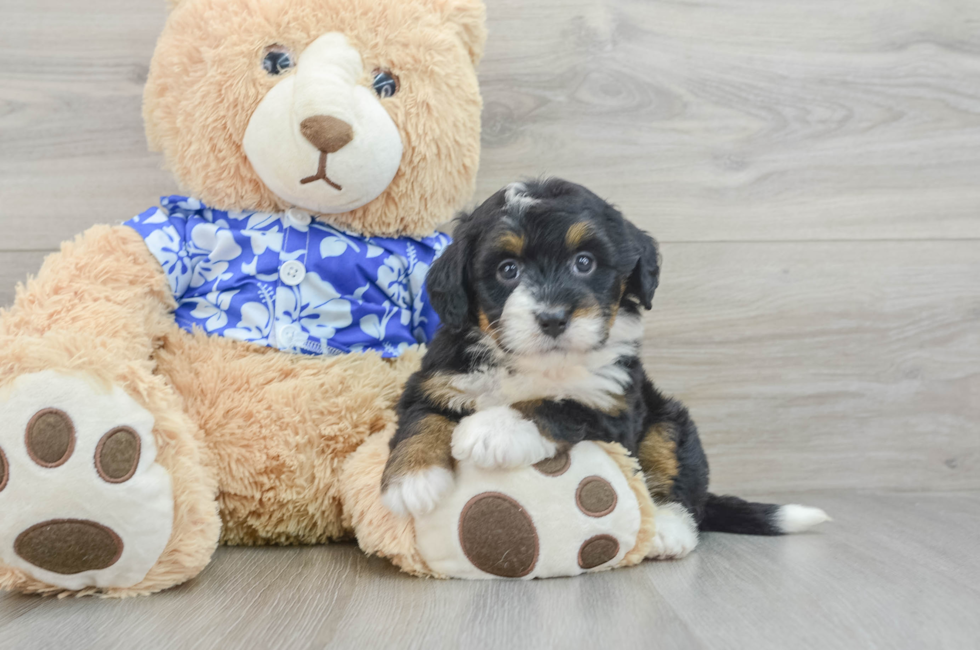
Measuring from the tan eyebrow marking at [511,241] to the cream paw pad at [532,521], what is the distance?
15.9 inches

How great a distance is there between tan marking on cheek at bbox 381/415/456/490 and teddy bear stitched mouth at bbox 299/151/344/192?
57cm

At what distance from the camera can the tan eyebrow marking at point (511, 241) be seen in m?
1.41

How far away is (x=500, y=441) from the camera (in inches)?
53.7

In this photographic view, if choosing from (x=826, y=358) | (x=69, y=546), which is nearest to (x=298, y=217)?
(x=69, y=546)

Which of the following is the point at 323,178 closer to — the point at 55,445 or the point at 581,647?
the point at 55,445

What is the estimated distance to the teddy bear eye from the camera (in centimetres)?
172

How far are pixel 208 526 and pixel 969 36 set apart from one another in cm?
261

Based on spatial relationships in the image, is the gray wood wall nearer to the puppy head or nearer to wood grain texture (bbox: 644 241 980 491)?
wood grain texture (bbox: 644 241 980 491)

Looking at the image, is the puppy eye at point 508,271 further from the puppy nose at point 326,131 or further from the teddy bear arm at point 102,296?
the teddy bear arm at point 102,296

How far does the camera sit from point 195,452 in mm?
1487

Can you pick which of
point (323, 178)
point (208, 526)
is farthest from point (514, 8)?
point (208, 526)

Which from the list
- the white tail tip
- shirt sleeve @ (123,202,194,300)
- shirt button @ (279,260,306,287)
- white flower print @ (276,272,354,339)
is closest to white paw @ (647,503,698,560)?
the white tail tip

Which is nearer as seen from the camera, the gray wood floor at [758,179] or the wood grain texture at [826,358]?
the gray wood floor at [758,179]

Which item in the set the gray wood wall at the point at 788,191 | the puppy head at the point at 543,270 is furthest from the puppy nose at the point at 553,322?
the gray wood wall at the point at 788,191
